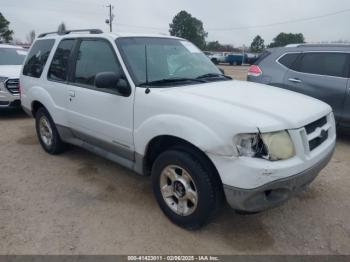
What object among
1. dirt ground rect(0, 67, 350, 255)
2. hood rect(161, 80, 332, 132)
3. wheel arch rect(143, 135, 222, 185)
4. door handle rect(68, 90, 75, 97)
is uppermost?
hood rect(161, 80, 332, 132)

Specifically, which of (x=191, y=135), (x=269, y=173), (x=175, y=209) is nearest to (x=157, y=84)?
(x=191, y=135)

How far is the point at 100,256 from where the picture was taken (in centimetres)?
287

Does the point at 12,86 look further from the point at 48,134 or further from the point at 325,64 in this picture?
the point at 325,64

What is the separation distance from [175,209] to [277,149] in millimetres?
1220

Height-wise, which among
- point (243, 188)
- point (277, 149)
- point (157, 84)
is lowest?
point (243, 188)

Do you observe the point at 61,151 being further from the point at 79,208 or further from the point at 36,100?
the point at 79,208

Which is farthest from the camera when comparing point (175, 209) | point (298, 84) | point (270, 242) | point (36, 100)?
point (298, 84)

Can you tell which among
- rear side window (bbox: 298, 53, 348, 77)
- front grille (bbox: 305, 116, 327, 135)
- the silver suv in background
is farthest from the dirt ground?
rear side window (bbox: 298, 53, 348, 77)

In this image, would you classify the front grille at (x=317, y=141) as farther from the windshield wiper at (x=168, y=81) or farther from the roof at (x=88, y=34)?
the roof at (x=88, y=34)

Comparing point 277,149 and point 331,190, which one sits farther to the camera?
point 331,190

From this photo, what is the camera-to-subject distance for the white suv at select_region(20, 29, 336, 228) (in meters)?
2.67

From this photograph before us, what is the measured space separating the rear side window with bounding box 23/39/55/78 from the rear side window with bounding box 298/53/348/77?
15.1 feet

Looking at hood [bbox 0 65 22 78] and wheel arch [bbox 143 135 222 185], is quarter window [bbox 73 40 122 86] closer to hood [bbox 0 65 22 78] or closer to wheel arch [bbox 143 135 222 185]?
wheel arch [bbox 143 135 222 185]

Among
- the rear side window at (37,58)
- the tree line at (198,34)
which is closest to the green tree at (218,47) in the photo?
the tree line at (198,34)
